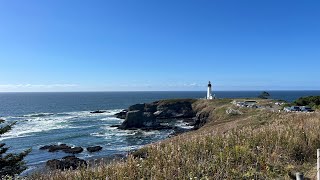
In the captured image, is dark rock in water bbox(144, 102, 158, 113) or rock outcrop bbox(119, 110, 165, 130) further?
dark rock in water bbox(144, 102, 158, 113)

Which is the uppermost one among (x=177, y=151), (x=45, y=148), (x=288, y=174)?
(x=177, y=151)

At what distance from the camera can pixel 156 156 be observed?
7676 mm

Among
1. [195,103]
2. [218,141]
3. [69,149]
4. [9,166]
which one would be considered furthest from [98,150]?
[195,103]

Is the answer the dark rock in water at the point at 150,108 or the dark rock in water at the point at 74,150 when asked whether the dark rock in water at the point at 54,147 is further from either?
the dark rock in water at the point at 150,108

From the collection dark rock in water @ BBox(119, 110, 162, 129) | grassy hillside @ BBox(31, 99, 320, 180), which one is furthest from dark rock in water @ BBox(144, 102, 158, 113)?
grassy hillside @ BBox(31, 99, 320, 180)

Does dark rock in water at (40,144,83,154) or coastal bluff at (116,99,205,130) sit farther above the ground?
coastal bluff at (116,99,205,130)

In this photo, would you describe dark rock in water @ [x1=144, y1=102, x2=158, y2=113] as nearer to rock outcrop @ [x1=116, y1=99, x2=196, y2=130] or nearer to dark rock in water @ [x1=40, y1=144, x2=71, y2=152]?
rock outcrop @ [x1=116, y1=99, x2=196, y2=130]

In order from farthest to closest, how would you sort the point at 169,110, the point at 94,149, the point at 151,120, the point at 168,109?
the point at 168,109 < the point at 169,110 < the point at 151,120 < the point at 94,149

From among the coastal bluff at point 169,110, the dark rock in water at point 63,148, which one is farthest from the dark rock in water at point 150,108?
the dark rock in water at point 63,148

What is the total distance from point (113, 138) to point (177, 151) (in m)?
44.5

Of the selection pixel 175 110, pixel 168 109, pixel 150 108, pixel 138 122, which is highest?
pixel 150 108

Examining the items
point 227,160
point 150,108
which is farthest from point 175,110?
point 227,160

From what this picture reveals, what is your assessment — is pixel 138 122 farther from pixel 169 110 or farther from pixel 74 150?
pixel 74 150

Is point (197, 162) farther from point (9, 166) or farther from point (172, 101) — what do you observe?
point (172, 101)
